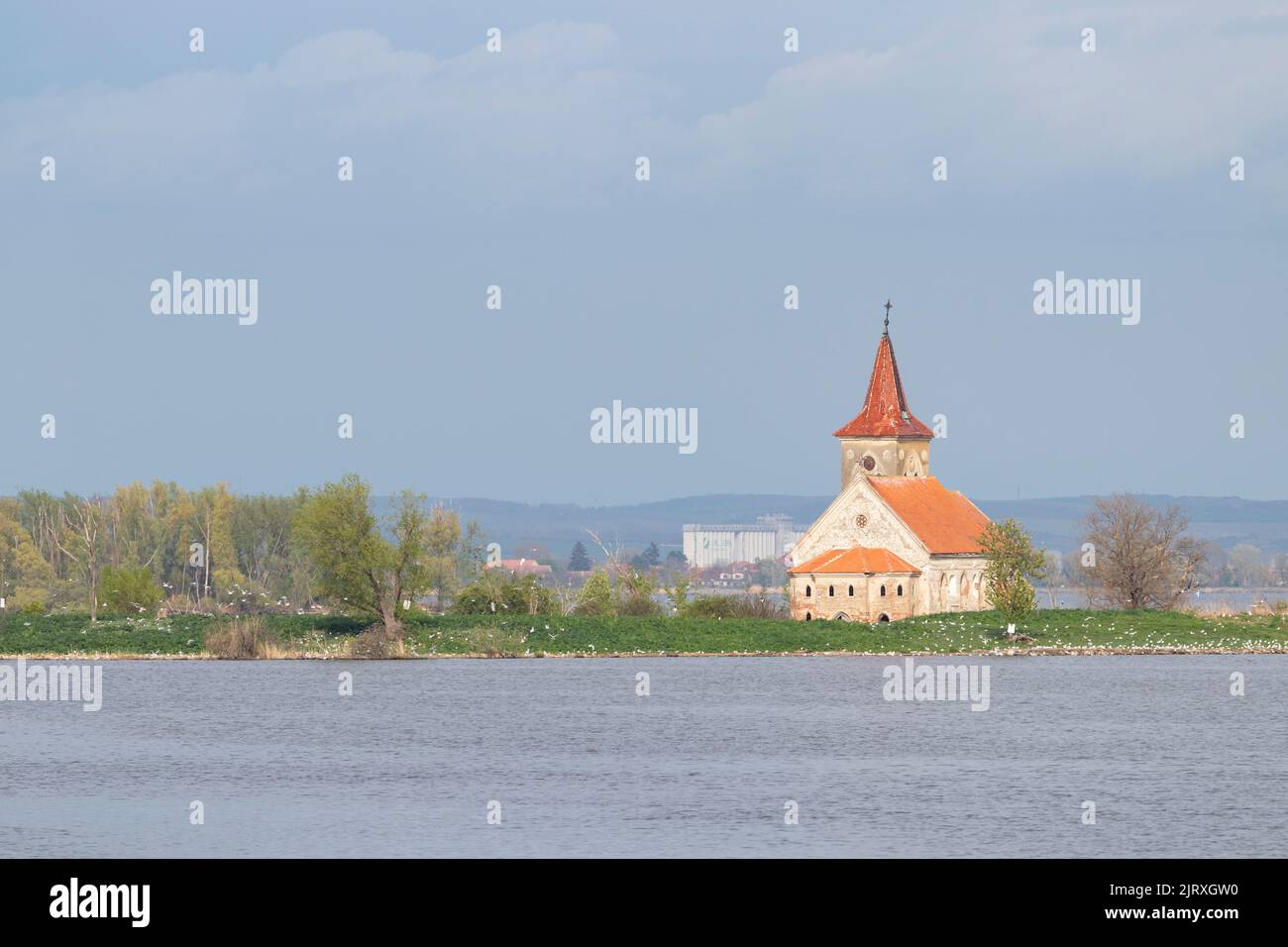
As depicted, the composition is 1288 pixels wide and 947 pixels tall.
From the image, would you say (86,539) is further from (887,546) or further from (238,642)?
(887,546)

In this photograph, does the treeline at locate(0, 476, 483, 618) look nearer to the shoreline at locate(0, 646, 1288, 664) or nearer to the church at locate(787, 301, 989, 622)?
the shoreline at locate(0, 646, 1288, 664)

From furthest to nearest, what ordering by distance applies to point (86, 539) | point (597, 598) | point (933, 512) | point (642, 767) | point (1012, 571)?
1. point (933, 512)
2. point (597, 598)
3. point (1012, 571)
4. point (86, 539)
5. point (642, 767)

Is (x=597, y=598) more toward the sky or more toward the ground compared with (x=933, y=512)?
more toward the ground

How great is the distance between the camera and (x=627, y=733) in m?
45.8

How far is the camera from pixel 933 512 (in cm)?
9112

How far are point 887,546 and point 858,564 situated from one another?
2.39 metres

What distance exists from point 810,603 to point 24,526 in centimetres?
4946

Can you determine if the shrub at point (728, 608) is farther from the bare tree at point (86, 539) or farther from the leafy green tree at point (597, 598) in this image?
the bare tree at point (86, 539)

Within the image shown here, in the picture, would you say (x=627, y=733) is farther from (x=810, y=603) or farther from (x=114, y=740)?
(x=810, y=603)

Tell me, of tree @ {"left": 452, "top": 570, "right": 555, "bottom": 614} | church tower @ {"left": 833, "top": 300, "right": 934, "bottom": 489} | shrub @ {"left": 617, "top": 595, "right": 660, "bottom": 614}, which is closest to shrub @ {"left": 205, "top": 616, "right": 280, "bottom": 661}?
tree @ {"left": 452, "top": 570, "right": 555, "bottom": 614}

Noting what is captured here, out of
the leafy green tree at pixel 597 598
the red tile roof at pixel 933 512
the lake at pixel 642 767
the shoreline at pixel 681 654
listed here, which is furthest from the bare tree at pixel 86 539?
the red tile roof at pixel 933 512

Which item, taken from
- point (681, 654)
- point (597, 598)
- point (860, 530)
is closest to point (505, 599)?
point (597, 598)

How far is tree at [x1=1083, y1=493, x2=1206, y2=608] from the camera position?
85.4 meters
